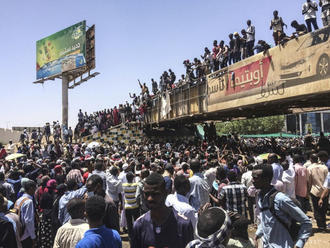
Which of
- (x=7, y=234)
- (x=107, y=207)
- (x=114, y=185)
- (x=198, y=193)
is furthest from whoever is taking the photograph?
(x=114, y=185)

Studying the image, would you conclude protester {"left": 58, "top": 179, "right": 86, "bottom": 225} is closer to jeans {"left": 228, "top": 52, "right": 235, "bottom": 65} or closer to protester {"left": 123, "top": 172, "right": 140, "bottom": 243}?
protester {"left": 123, "top": 172, "right": 140, "bottom": 243}

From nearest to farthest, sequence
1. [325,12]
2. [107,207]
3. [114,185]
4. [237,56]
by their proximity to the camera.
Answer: [107,207] → [114,185] → [325,12] → [237,56]

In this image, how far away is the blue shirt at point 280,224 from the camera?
2717 mm

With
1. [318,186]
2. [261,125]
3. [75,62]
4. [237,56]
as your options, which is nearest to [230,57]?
[237,56]

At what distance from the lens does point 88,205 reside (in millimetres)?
2607

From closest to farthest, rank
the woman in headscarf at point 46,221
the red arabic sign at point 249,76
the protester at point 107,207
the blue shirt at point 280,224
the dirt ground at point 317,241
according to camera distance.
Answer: the blue shirt at point 280,224 < the protester at point 107,207 < the woman in headscarf at point 46,221 < the dirt ground at point 317,241 < the red arabic sign at point 249,76

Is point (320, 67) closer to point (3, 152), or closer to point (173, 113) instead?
point (173, 113)

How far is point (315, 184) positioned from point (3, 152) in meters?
14.6

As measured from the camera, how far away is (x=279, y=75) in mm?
10484

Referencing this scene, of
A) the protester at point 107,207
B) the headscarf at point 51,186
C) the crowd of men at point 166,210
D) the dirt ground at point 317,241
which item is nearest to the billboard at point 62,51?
the crowd of men at point 166,210

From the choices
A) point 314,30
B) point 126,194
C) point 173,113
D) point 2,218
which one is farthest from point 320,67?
point 173,113

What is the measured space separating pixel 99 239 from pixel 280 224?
1712 millimetres

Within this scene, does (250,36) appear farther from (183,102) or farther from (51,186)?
(51,186)

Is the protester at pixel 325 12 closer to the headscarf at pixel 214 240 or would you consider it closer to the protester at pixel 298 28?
the protester at pixel 298 28
